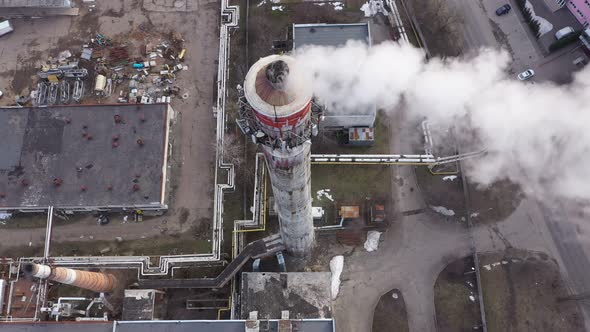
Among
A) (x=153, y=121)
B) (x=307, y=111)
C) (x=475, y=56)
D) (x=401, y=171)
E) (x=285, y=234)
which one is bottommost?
(x=285, y=234)

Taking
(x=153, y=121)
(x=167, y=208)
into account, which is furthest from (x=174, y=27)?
(x=167, y=208)

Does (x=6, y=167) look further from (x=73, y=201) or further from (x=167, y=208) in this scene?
(x=167, y=208)

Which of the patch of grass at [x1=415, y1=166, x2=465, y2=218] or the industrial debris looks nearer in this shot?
the industrial debris

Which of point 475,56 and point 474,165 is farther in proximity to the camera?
point 475,56

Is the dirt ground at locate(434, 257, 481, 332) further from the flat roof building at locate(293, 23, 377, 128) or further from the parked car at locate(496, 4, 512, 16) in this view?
the parked car at locate(496, 4, 512, 16)

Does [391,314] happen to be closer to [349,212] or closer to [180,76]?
[349,212]

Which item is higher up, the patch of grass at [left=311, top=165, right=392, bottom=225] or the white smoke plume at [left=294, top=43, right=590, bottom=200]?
the white smoke plume at [left=294, top=43, right=590, bottom=200]

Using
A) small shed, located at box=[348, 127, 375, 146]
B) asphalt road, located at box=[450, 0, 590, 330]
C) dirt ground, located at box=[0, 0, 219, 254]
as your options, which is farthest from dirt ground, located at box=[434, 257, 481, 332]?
dirt ground, located at box=[0, 0, 219, 254]

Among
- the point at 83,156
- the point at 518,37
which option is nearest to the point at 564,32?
the point at 518,37
